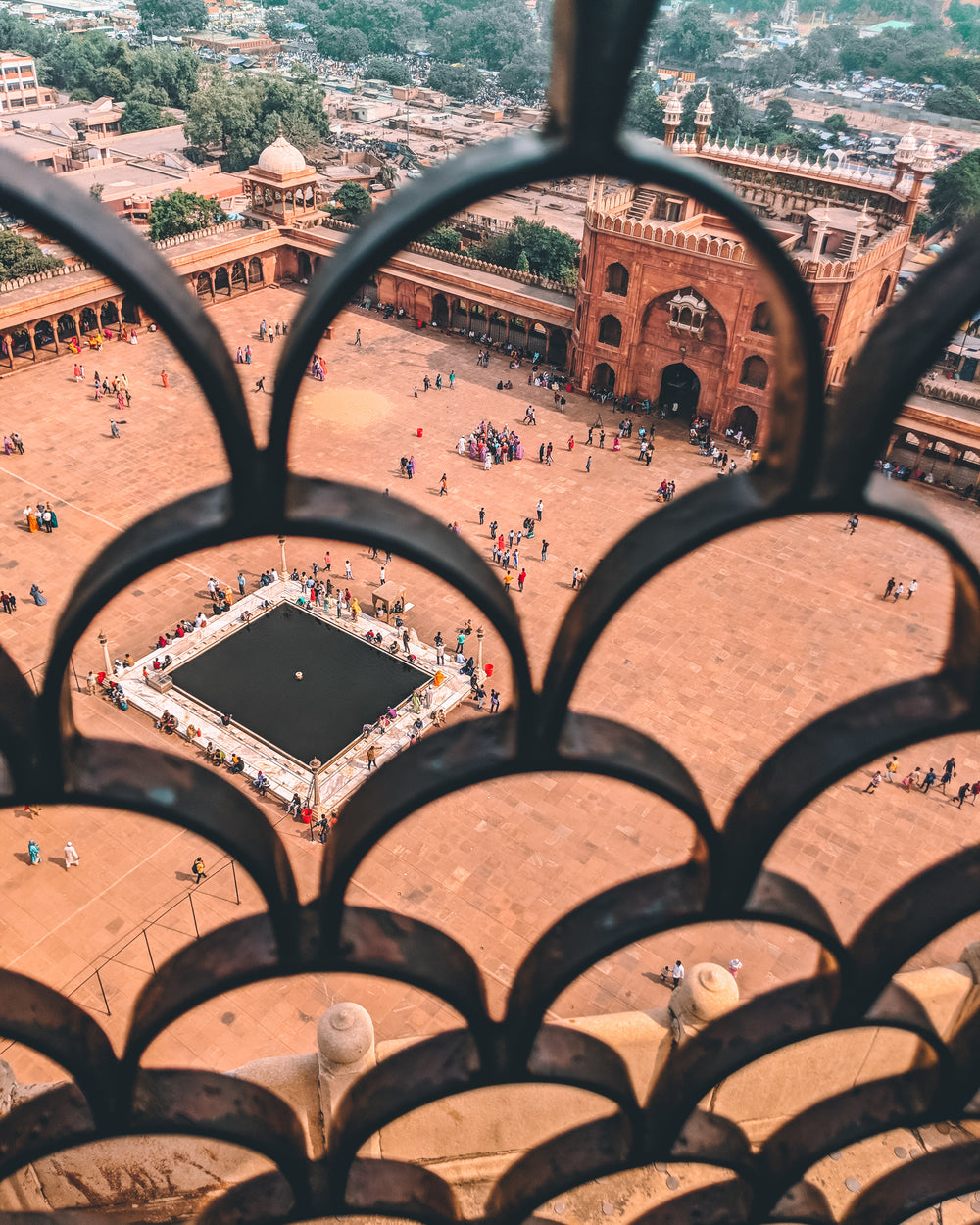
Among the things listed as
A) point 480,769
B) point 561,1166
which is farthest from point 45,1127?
point 480,769

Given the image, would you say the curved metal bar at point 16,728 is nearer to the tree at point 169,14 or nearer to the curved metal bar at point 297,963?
the curved metal bar at point 297,963

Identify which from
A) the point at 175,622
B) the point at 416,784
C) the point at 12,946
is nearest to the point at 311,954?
the point at 416,784

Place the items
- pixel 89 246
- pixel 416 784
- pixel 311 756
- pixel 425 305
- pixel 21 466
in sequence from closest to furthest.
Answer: pixel 89 246 < pixel 416 784 < pixel 311 756 < pixel 21 466 < pixel 425 305

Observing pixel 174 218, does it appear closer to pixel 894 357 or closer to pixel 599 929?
pixel 599 929

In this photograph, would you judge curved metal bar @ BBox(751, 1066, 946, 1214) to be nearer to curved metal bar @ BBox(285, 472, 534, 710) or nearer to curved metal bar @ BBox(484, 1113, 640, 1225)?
curved metal bar @ BBox(484, 1113, 640, 1225)

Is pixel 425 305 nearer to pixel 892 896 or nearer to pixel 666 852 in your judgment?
pixel 666 852

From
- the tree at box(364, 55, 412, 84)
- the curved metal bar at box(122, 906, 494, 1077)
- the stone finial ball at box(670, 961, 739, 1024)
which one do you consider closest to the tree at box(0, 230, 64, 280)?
the curved metal bar at box(122, 906, 494, 1077)

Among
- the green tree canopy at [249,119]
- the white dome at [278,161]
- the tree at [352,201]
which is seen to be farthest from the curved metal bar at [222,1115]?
the green tree canopy at [249,119]
